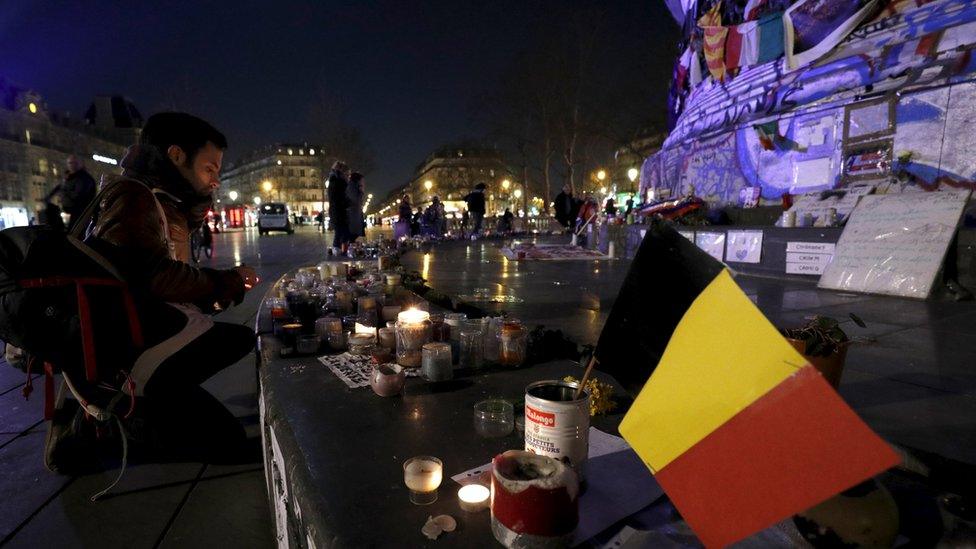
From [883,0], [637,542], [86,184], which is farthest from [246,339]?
[883,0]

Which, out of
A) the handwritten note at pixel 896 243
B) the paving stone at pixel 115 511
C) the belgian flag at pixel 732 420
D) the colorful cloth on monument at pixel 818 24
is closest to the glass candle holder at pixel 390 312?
the paving stone at pixel 115 511

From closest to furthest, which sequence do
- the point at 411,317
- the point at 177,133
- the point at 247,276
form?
the point at 177,133, the point at 411,317, the point at 247,276

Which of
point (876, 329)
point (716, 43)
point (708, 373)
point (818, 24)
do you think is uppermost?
point (716, 43)

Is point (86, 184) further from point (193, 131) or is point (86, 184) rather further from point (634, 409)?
point (634, 409)

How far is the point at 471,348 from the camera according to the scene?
107 inches

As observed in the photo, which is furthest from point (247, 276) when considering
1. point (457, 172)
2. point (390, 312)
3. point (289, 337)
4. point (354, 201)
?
point (457, 172)

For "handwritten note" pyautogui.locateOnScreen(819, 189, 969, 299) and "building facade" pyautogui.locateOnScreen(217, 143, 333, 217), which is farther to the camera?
"building facade" pyautogui.locateOnScreen(217, 143, 333, 217)

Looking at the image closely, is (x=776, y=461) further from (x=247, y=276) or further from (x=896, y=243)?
(x=896, y=243)

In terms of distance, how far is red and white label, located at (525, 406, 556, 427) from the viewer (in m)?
1.34

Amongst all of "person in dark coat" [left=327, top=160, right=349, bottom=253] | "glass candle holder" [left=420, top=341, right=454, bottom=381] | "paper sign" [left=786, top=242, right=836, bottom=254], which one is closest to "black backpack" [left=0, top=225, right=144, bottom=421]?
"glass candle holder" [left=420, top=341, right=454, bottom=381]

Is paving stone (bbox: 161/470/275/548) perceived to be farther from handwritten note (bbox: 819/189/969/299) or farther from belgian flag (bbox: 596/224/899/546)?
handwritten note (bbox: 819/189/969/299)

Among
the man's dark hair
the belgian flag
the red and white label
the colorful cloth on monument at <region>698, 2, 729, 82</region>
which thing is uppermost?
the colorful cloth on monument at <region>698, 2, 729, 82</region>

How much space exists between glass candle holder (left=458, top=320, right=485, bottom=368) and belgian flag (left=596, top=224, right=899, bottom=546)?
1629 millimetres

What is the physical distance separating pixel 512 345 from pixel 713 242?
7361 mm
